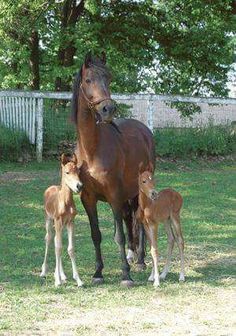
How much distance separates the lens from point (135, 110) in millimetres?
17391

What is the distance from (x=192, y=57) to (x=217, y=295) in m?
15.2

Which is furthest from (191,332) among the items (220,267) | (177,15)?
(177,15)

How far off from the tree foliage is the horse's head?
12.0 m

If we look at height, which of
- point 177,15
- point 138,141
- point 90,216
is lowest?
point 90,216

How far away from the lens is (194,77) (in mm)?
21609

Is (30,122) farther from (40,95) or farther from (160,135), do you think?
(160,135)

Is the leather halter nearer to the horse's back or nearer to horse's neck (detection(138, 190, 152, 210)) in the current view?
the horse's back

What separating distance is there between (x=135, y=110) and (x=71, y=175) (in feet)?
37.2

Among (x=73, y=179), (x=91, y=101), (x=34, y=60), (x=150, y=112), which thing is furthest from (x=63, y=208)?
(x=34, y=60)

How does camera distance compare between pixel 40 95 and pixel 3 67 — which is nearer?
pixel 40 95

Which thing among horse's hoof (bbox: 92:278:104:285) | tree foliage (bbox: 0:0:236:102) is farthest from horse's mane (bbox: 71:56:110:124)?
tree foliage (bbox: 0:0:236:102)

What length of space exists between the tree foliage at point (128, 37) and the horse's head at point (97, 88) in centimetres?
1199

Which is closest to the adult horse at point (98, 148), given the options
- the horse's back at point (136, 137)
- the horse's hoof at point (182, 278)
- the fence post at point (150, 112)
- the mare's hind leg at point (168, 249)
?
the horse's back at point (136, 137)

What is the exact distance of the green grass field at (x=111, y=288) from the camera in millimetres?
5137
